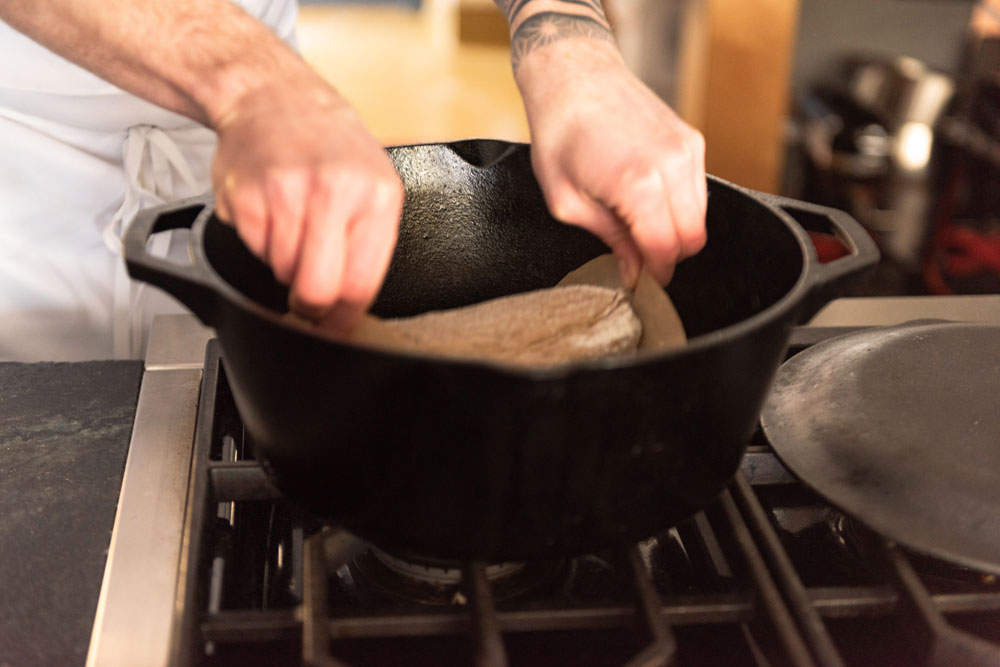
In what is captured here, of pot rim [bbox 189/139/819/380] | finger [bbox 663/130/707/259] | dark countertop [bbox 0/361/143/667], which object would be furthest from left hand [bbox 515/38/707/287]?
dark countertop [bbox 0/361/143/667]

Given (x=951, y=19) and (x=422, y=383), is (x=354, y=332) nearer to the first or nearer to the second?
(x=422, y=383)

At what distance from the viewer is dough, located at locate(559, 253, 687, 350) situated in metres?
0.59

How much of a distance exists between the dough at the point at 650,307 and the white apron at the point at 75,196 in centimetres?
47

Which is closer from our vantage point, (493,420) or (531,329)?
(493,420)

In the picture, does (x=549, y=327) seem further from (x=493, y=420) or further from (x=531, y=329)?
(x=493, y=420)

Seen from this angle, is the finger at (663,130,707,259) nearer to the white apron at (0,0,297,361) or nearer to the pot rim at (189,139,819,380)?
the pot rim at (189,139,819,380)

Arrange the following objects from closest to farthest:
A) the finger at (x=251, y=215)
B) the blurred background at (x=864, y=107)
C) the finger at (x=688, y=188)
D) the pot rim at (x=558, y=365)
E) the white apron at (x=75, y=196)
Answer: the pot rim at (x=558, y=365), the finger at (x=251, y=215), the finger at (x=688, y=188), the white apron at (x=75, y=196), the blurred background at (x=864, y=107)

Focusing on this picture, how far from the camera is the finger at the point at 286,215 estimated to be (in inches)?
17.7

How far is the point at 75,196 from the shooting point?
90 cm

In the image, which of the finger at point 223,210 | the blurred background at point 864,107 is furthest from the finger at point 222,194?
the blurred background at point 864,107

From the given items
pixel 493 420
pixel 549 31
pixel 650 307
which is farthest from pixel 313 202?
pixel 549 31

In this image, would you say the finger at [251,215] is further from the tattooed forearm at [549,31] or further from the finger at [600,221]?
the tattooed forearm at [549,31]

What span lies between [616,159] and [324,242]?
0.75 ft

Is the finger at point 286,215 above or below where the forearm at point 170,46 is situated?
below
